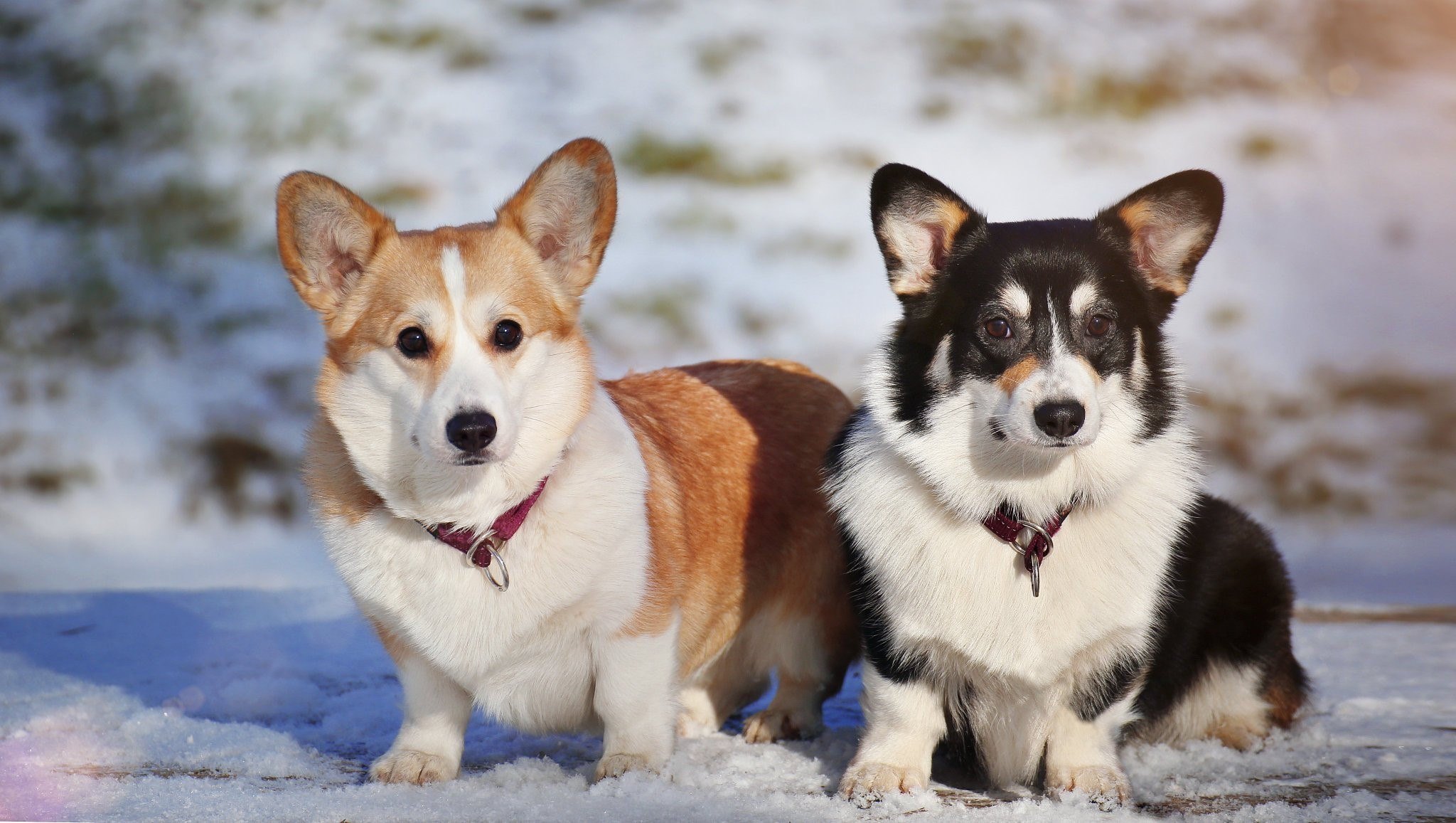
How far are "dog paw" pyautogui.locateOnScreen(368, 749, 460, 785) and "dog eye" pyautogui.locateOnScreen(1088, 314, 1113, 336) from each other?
1474 millimetres

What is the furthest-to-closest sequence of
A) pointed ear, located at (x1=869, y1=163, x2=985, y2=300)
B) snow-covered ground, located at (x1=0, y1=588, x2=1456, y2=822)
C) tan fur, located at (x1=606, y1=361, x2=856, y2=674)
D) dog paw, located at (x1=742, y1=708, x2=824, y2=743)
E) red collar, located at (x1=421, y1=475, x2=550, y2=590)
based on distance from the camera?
dog paw, located at (x1=742, y1=708, x2=824, y2=743) → tan fur, located at (x1=606, y1=361, x2=856, y2=674) → pointed ear, located at (x1=869, y1=163, x2=985, y2=300) → red collar, located at (x1=421, y1=475, x2=550, y2=590) → snow-covered ground, located at (x1=0, y1=588, x2=1456, y2=822)

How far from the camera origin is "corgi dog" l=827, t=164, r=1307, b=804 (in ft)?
7.59

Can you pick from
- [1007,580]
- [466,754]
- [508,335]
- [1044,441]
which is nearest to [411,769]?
[466,754]

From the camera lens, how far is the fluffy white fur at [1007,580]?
7.62ft

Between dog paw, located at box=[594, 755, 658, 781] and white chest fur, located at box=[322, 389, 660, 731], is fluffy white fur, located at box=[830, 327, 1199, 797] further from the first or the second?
white chest fur, located at box=[322, 389, 660, 731]

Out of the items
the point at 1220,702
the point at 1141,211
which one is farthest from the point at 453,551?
the point at 1220,702

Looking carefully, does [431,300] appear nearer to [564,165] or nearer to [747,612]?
[564,165]

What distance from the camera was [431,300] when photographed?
2289 mm

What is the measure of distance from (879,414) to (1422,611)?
2.85m

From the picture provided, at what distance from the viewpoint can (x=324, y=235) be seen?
2441 millimetres

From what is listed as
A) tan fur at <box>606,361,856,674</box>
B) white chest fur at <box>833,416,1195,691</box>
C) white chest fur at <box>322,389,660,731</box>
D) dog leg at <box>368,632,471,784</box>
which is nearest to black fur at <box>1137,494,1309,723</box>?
white chest fur at <box>833,416,1195,691</box>

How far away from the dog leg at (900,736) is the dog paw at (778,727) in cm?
47

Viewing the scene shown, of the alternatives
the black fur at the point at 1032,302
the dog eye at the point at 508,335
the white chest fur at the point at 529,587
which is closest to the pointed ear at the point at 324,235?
the dog eye at the point at 508,335

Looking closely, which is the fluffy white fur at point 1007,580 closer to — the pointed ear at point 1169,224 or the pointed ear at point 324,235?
the pointed ear at point 1169,224
